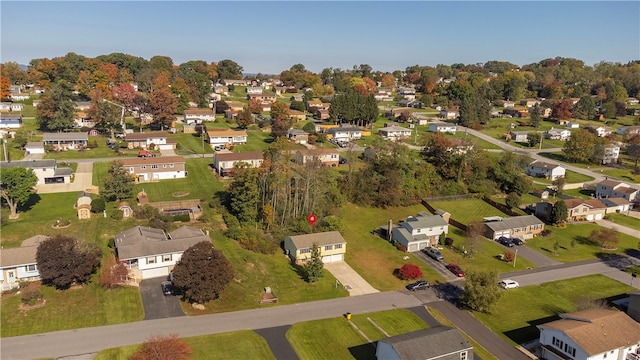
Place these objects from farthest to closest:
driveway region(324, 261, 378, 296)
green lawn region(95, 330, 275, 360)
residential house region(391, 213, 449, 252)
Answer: residential house region(391, 213, 449, 252)
driveway region(324, 261, 378, 296)
green lawn region(95, 330, 275, 360)

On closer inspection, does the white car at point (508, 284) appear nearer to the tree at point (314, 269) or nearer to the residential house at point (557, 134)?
the tree at point (314, 269)

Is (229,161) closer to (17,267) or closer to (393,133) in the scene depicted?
(17,267)

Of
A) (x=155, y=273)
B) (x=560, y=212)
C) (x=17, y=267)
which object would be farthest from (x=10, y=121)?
(x=560, y=212)

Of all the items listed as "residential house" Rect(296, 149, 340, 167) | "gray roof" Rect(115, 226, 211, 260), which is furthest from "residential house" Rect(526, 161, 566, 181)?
"gray roof" Rect(115, 226, 211, 260)

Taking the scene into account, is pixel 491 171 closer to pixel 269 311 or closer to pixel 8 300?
pixel 269 311

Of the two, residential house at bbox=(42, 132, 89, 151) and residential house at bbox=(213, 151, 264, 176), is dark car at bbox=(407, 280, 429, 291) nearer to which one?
residential house at bbox=(213, 151, 264, 176)

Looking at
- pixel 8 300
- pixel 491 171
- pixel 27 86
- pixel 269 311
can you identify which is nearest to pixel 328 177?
pixel 269 311

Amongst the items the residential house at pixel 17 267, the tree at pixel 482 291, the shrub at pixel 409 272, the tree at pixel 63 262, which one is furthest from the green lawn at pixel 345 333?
the residential house at pixel 17 267
